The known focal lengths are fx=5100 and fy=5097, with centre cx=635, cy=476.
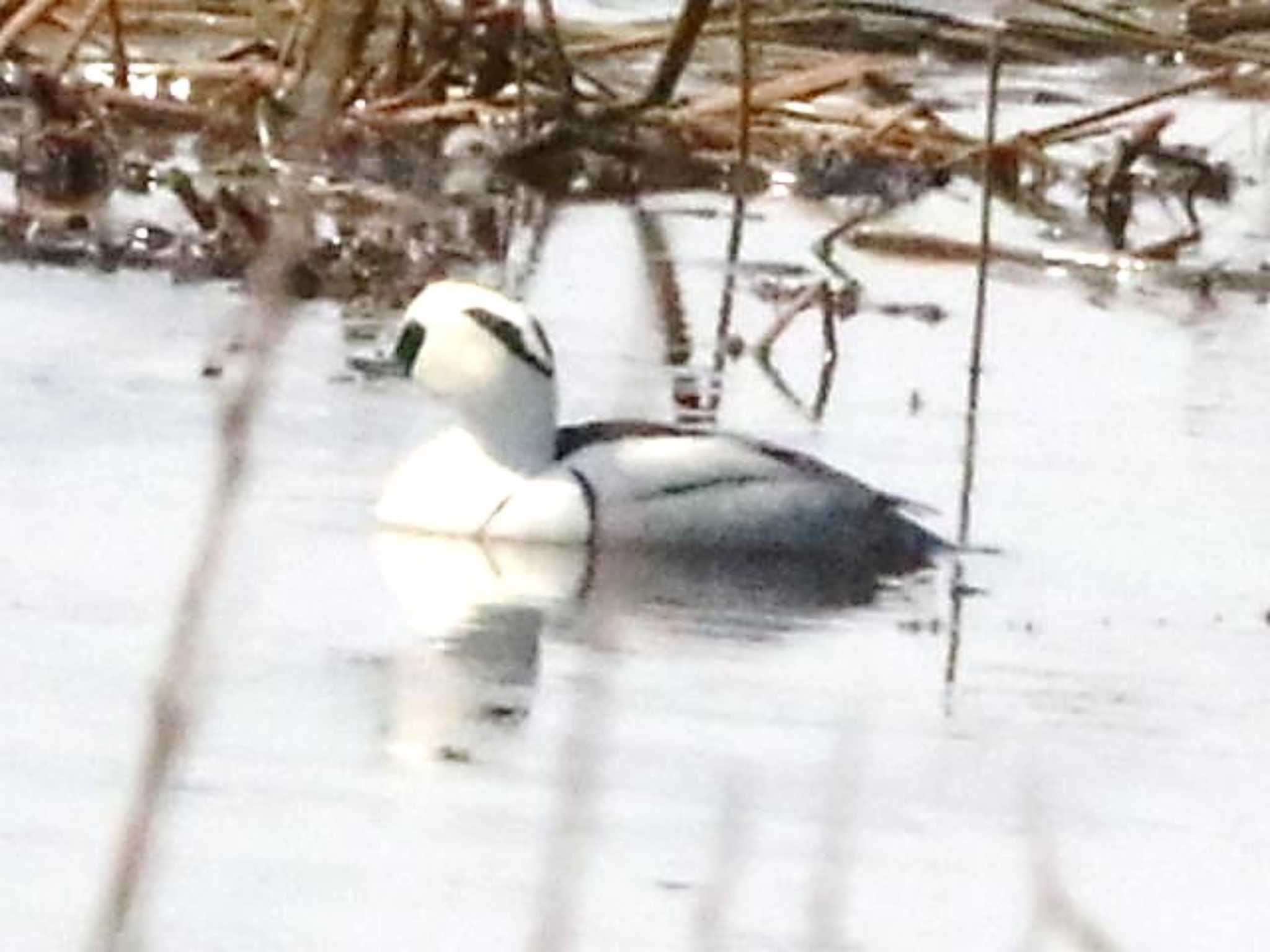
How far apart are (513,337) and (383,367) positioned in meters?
0.30

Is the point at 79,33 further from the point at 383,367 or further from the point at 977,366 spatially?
the point at 977,366

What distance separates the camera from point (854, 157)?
13969 mm

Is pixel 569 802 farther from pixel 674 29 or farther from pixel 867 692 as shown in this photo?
pixel 674 29

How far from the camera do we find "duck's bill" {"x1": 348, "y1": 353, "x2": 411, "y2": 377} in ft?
31.9

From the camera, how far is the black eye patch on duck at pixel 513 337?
31.4ft

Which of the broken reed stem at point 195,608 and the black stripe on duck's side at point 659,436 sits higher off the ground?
the broken reed stem at point 195,608

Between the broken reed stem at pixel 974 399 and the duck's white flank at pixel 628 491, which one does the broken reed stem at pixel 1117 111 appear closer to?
the broken reed stem at pixel 974 399

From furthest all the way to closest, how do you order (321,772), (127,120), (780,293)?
1. (127,120)
2. (780,293)
3. (321,772)

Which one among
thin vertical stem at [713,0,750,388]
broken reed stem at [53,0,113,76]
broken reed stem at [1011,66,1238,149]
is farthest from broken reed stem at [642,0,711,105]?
broken reed stem at [53,0,113,76]

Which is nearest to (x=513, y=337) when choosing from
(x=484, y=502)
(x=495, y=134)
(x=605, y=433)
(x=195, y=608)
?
(x=605, y=433)

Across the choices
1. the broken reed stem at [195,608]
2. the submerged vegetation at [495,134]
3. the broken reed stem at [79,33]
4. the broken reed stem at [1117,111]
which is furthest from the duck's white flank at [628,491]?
the broken reed stem at [195,608]

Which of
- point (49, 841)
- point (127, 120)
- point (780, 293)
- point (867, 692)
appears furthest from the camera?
point (127, 120)

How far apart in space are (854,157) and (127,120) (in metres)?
1.98

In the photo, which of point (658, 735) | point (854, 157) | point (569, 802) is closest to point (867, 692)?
point (658, 735)
